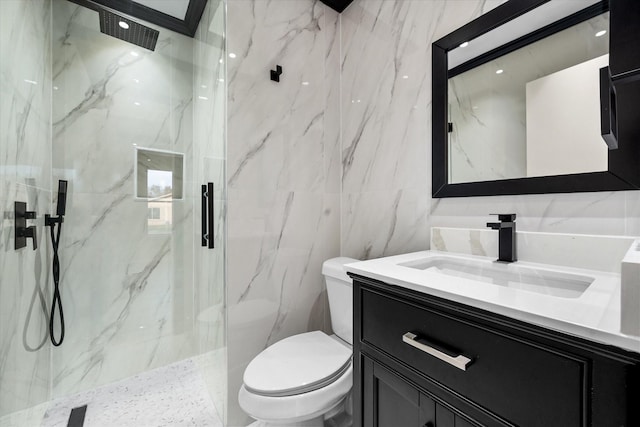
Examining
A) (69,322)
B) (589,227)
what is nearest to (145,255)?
(69,322)

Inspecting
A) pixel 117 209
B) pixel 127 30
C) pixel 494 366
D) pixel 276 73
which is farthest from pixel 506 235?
pixel 127 30

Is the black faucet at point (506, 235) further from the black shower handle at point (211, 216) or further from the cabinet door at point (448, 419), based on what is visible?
the black shower handle at point (211, 216)

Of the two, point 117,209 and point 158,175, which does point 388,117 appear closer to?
point 158,175

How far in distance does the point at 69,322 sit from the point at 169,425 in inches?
35.9

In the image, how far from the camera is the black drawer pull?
598 mm

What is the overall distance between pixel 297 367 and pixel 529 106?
1.38 meters

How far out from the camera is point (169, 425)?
1484 millimetres

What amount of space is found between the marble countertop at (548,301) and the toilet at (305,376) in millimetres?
565

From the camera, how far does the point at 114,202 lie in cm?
184

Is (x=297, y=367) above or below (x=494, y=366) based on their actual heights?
below

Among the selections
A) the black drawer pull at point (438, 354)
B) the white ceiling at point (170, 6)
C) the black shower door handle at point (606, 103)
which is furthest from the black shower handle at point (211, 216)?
the black shower door handle at point (606, 103)

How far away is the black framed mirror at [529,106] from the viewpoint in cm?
86

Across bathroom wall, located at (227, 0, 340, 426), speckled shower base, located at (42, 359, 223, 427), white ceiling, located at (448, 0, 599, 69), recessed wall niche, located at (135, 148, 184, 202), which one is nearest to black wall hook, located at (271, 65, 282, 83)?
bathroom wall, located at (227, 0, 340, 426)

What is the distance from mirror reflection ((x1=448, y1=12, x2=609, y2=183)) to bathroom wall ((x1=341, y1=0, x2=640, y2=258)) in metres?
0.11
